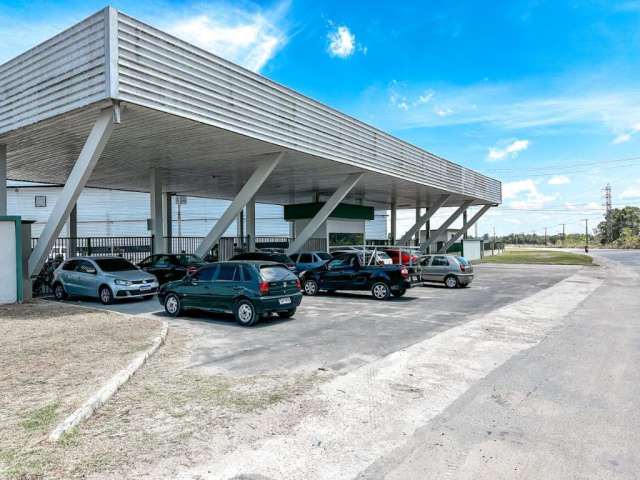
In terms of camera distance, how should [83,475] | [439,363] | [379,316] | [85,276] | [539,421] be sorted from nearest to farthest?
1. [83,475]
2. [539,421]
3. [439,363]
4. [379,316]
5. [85,276]

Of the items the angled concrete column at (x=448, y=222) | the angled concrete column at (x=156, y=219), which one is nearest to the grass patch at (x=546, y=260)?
the angled concrete column at (x=448, y=222)

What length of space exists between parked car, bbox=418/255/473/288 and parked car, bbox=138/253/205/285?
9593 millimetres

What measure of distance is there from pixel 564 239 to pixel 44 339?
463 feet

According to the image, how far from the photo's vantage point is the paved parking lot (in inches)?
293

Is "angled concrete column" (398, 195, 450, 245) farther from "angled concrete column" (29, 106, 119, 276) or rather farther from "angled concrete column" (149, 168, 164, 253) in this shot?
"angled concrete column" (29, 106, 119, 276)

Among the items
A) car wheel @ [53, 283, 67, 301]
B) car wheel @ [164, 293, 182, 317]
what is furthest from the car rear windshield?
car wheel @ [53, 283, 67, 301]

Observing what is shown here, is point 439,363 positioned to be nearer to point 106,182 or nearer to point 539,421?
point 539,421

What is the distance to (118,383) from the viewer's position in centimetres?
595

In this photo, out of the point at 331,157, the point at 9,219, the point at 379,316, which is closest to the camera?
the point at 379,316

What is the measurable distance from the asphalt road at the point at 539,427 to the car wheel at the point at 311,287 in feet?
32.2

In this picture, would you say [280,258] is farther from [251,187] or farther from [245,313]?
[245,313]

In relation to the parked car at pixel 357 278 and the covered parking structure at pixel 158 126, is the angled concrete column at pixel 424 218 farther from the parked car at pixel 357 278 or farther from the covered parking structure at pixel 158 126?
the parked car at pixel 357 278

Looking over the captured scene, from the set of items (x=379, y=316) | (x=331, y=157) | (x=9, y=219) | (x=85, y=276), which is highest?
(x=331, y=157)

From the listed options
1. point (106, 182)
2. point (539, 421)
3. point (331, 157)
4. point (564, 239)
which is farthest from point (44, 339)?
point (564, 239)
